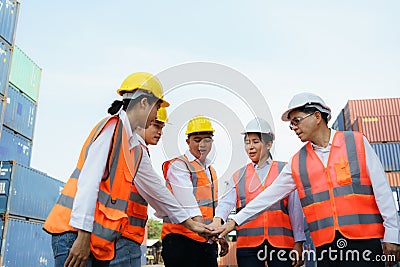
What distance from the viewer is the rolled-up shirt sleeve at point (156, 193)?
12.2 feet

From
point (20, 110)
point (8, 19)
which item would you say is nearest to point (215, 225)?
point (8, 19)

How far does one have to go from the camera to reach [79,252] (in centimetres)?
256

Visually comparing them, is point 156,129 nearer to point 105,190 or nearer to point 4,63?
point 105,190

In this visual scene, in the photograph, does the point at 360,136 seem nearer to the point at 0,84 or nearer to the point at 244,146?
the point at 244,146

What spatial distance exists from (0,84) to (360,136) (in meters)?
15.9

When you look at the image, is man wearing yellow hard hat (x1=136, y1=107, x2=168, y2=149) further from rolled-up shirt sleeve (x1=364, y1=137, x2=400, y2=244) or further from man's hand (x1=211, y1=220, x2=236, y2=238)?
rolled-up shirt sleeve (x1=364, y1=137, x2=400, y2=244)

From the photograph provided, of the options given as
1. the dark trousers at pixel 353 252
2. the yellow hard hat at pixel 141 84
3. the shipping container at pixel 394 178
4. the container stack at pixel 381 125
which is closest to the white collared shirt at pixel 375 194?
the dark trousers at pixel 353 252

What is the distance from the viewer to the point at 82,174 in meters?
2.70

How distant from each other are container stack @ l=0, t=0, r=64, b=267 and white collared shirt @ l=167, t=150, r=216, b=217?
44.0 feet

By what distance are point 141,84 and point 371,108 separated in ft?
102

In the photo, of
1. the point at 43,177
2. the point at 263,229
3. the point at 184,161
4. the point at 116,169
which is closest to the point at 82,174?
the point at 116,169

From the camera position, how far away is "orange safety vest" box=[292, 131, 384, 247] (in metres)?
3.46

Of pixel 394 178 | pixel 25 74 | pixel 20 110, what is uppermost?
pixel 25 74

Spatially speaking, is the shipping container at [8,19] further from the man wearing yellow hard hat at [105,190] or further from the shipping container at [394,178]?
the shipping container at [394,178]
